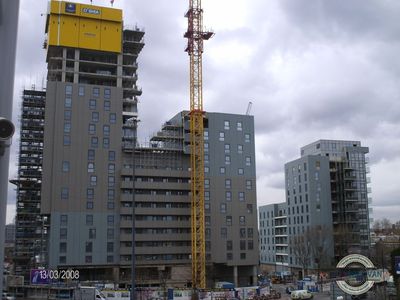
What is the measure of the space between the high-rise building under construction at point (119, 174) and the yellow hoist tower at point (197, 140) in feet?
12.1

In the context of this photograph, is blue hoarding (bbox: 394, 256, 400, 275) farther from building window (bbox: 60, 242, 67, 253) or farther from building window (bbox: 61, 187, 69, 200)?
building window (bbox: 61, 187, 69, 200)

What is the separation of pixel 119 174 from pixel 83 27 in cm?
3735

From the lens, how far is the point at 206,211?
391 ft

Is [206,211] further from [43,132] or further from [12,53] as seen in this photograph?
[12,53]

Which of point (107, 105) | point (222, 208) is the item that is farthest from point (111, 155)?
point (222, 208)

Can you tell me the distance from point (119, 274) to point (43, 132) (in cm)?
3803

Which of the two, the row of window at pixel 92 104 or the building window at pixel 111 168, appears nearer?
the row of window at pixel 92 104

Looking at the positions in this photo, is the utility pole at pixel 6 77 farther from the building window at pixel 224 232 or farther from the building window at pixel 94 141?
the building window at pixel 224 232

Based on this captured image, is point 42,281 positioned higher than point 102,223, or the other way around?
point 102,223

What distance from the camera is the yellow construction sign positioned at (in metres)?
118

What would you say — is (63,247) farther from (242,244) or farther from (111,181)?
(242,244)

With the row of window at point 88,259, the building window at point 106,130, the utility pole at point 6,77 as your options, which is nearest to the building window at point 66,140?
the building window at point 106,130

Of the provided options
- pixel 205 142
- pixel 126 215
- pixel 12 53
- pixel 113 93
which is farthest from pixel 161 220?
pixel 12 53

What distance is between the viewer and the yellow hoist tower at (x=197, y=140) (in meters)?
108
